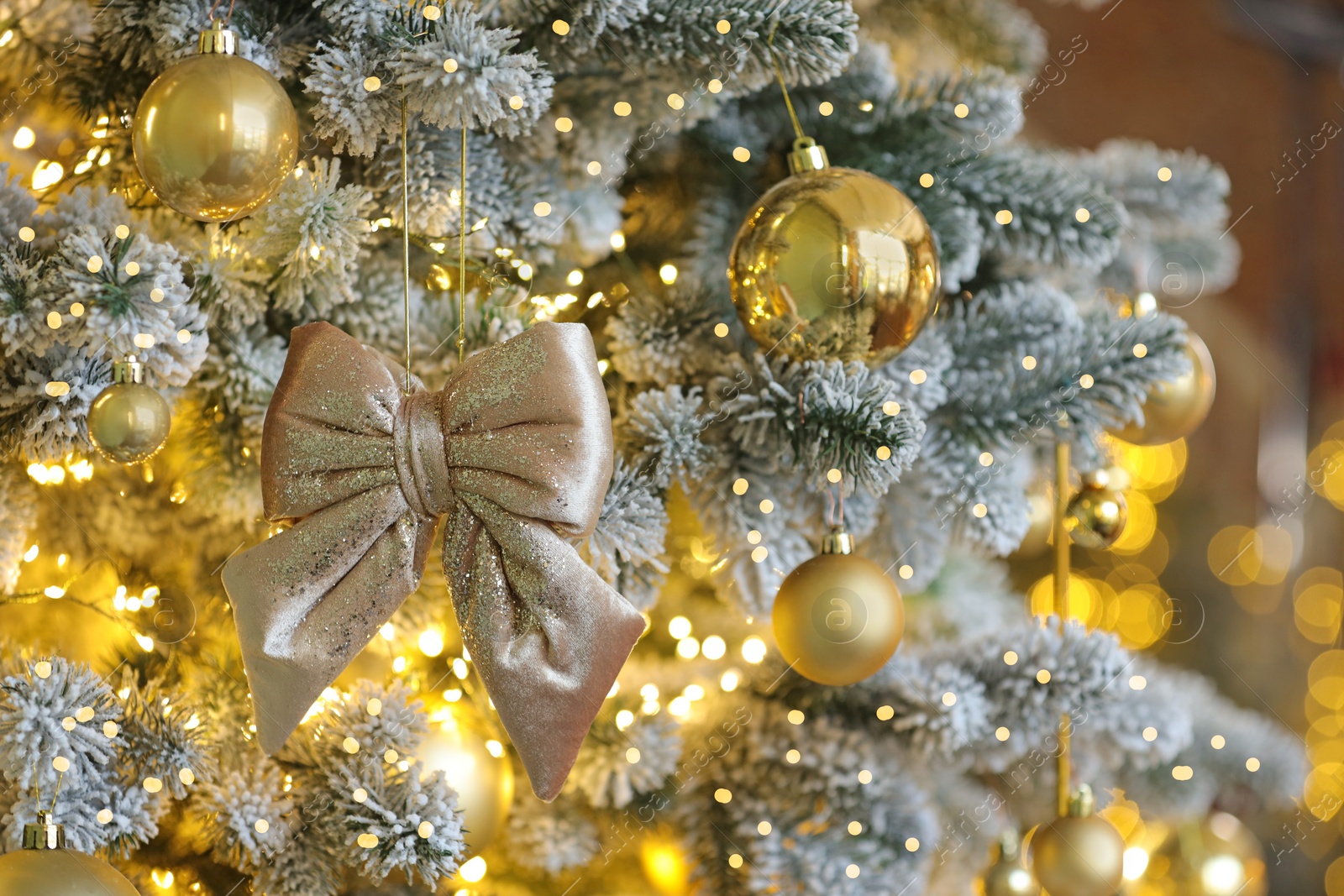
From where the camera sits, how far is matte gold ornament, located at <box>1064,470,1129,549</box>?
667 millimetres

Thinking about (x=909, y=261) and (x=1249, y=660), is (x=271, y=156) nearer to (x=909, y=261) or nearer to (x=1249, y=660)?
(x=909, y=261)

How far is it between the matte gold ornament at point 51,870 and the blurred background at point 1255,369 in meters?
1.15

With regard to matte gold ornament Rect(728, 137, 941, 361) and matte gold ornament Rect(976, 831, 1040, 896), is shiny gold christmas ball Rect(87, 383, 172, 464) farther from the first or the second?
matte gold ornament Rect(976, 831, 1040, 896)

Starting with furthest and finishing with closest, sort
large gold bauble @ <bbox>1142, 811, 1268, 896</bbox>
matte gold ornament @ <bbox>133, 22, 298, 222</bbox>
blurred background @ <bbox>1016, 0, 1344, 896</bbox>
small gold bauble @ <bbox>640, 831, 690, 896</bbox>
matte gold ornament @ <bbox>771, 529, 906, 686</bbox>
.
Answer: blurred background @ <bbox>1016, 0, 1344, 896</bbox>, large gold bauble @ <bbox>1142, 811, 1268, 896</bbox>, small gold bauble @ <bbox>640, 831, 690, 896</bbox>, matte gold ornament @ <bbox>771, 529, 906, 686</bbox>, matte gold ornament @ <bbox>133, 22, 298, 222</bbox>

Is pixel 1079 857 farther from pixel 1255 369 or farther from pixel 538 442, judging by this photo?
pixel 1255 369

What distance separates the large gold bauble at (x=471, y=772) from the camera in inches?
20.0

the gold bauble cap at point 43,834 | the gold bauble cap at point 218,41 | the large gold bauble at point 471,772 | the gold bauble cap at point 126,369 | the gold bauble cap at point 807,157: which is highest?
the gold bauble cap at point 218,41

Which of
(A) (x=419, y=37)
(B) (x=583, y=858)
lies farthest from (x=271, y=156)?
(B) (x=583, y=858)

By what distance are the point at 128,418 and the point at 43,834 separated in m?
0.18

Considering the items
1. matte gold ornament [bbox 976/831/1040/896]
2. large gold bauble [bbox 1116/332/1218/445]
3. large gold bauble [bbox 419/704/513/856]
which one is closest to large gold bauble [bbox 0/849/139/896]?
large gold bauble [bbox 419/704/513/856]

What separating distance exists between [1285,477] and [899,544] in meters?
1.12

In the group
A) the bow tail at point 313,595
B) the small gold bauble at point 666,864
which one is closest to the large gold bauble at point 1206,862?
the small gold bauble at point 666,864

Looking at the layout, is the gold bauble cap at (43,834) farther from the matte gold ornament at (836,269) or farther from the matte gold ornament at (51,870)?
the matte gold ornament at (836,269)

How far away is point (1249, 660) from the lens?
1.44 meters
